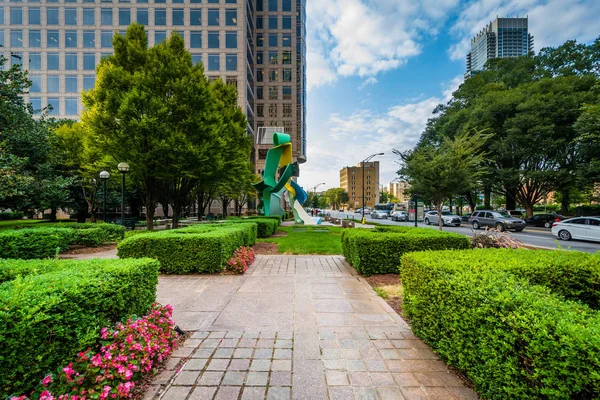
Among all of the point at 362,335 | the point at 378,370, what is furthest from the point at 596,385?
the point at 362,335

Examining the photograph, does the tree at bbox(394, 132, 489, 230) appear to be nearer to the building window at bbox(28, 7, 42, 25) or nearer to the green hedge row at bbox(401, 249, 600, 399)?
the green hedge row at bbox(401, 249, 600, 399)

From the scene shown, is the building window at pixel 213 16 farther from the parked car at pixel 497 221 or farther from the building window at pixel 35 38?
the parked car at pixel 497 221

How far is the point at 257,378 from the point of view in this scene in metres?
2.86

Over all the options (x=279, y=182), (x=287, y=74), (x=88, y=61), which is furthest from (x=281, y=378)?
(x=287, y=74)

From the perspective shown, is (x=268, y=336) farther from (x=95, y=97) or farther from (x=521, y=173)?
(x=521, y=173)

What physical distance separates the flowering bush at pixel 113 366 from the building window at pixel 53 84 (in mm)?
53560

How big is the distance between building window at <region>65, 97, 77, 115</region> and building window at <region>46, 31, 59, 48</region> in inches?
330

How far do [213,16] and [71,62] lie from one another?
75.1ft

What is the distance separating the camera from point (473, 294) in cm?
264

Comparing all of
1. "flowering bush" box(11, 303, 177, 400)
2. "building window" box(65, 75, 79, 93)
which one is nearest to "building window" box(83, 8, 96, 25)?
"building window" box(65, 75, 79, 93)

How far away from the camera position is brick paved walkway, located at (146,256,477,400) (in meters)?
2.69

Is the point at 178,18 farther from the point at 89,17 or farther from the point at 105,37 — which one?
the point at 89,17

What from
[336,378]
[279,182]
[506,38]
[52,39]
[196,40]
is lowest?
[336,378]

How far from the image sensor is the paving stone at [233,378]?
109 inches
